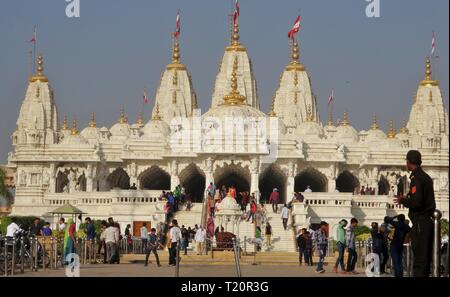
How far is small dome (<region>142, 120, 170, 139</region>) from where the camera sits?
65.4 meters

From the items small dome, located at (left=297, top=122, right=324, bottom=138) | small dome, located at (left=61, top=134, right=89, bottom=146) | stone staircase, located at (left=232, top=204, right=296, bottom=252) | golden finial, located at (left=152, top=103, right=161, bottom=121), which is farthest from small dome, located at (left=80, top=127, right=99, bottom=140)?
stone staircase, located at (left=232, top=204, right=296, bottom=252)

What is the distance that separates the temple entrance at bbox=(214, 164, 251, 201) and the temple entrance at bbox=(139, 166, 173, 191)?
3.50 m

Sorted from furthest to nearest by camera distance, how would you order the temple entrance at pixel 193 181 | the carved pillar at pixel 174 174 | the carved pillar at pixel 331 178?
the carved pillar at pixel 331 178 → the temple entrance at pixel 193 181 → the carved pillar at pixel 174 174

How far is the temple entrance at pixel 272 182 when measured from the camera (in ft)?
197

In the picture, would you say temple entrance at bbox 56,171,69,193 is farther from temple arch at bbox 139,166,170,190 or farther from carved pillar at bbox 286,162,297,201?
carved pillar at bbox 286,162,297,201

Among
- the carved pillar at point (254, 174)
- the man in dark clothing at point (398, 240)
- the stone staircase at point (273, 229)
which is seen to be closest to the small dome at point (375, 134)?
the carved pillar at point (254, 174)

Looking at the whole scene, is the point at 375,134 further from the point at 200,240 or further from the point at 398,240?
the point at 398,240

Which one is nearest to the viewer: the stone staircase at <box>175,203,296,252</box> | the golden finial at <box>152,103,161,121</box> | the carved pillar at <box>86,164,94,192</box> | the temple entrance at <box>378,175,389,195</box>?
the stone staircase at <box>175,203,296,252</box>

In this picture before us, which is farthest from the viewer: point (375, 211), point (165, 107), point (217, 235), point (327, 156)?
point (165, 107)

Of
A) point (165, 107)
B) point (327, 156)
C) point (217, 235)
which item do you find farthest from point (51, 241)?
point (165, 107)

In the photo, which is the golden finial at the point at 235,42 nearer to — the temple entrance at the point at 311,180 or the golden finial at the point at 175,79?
the golden finial at the point at 175,79

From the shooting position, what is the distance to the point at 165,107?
80500 millimetres
